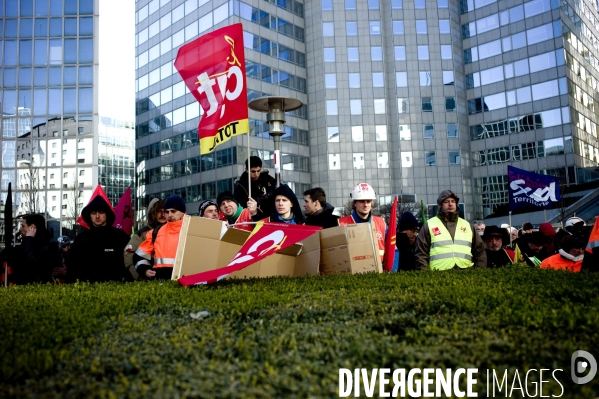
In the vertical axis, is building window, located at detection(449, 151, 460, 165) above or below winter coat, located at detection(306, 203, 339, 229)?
above

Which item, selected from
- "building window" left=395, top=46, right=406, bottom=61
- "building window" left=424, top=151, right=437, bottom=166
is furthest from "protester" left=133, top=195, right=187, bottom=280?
"building window" left=395, top=46, right=406, bottom=61

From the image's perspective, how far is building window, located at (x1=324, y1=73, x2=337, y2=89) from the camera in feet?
201

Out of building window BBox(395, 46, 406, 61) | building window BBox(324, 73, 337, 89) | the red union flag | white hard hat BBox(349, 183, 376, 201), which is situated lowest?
white hard hat BBox(349, 183, 376, 201)

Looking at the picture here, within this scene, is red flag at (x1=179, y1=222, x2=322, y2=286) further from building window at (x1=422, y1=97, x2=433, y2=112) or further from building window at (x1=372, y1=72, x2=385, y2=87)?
building window at (x1=422, y1=97, x2=433, y2=112)

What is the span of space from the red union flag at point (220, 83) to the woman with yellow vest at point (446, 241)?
10.3ft

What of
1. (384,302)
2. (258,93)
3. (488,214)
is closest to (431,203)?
(488,214)

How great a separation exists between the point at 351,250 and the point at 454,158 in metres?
58.1

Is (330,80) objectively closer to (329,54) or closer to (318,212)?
(329,54)

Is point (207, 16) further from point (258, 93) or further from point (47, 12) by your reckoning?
point (47, 12)

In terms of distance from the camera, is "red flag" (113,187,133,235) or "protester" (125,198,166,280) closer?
"protester" (125,198,166,280)

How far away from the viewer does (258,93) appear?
55.0m

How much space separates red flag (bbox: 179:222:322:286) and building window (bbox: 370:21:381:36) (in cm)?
6068

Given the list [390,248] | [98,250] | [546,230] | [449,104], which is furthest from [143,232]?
[449,104]

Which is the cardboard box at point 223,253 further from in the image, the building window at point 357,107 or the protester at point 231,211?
the building window at point 357,107
